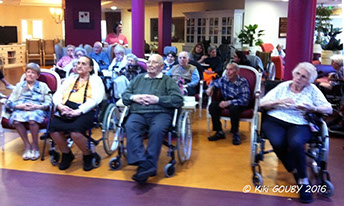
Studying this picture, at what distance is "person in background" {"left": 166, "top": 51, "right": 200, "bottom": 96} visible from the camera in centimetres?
533

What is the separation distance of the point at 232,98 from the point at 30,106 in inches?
90.7

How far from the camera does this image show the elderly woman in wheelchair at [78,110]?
3.67 m

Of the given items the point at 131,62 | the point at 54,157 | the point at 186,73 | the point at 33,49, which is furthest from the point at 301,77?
the point at 33,49

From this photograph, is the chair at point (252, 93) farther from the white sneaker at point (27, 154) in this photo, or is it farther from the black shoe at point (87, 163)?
the white sneaker at point (27, 154)

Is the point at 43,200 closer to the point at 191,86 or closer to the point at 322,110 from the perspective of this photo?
the point at 322,110

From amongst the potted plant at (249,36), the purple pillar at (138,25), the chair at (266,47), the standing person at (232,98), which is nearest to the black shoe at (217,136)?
the standing person at (232,98)

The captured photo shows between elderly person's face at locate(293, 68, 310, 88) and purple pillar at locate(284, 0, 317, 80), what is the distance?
1851 millimetres

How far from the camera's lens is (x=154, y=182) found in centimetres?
345

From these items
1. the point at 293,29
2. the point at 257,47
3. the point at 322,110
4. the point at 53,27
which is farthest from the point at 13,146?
the point at 53,27

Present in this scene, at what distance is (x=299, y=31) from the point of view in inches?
200

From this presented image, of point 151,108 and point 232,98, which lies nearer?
point 151,108

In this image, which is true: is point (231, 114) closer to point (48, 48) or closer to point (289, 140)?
point (289, 140)

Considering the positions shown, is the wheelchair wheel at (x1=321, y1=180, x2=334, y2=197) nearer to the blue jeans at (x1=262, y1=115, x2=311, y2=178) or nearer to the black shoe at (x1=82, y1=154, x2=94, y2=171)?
the blue jeans at (x1=262, y1=115, x2=311, y2=178)

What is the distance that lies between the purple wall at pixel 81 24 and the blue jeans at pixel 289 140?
7.77 meters
